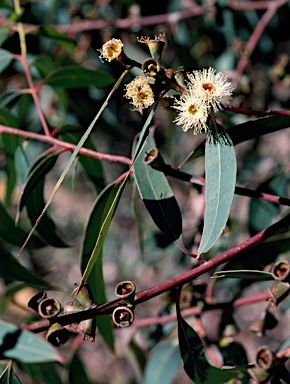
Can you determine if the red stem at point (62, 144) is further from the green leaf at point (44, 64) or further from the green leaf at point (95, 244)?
the green leaf at point (44, 64)

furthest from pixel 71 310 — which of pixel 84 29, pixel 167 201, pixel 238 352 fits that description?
pixel 84 29

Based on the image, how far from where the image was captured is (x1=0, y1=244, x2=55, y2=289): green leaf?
120 cm

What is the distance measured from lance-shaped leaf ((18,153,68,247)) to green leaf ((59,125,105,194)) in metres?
0.12

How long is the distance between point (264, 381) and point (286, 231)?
0.46m

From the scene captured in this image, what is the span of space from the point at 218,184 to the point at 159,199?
165mm

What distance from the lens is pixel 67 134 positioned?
1.48m

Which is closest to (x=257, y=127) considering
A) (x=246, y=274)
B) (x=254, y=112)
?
(x=254, y=112)

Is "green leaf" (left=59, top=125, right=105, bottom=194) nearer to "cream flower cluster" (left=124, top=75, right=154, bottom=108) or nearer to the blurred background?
the blurred background

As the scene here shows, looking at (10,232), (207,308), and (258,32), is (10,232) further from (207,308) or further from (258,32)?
(258,32)

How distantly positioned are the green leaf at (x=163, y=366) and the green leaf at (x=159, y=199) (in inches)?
21.0

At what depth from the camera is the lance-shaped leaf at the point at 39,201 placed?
4.40 feet

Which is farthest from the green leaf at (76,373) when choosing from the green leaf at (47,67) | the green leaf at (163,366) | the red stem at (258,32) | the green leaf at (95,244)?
the red stem at (258,32)

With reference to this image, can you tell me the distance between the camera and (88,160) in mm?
1495

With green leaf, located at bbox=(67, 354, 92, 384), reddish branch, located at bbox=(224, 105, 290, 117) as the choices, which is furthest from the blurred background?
reddish branch, located at bbox=(224, 105, 290, 117)
